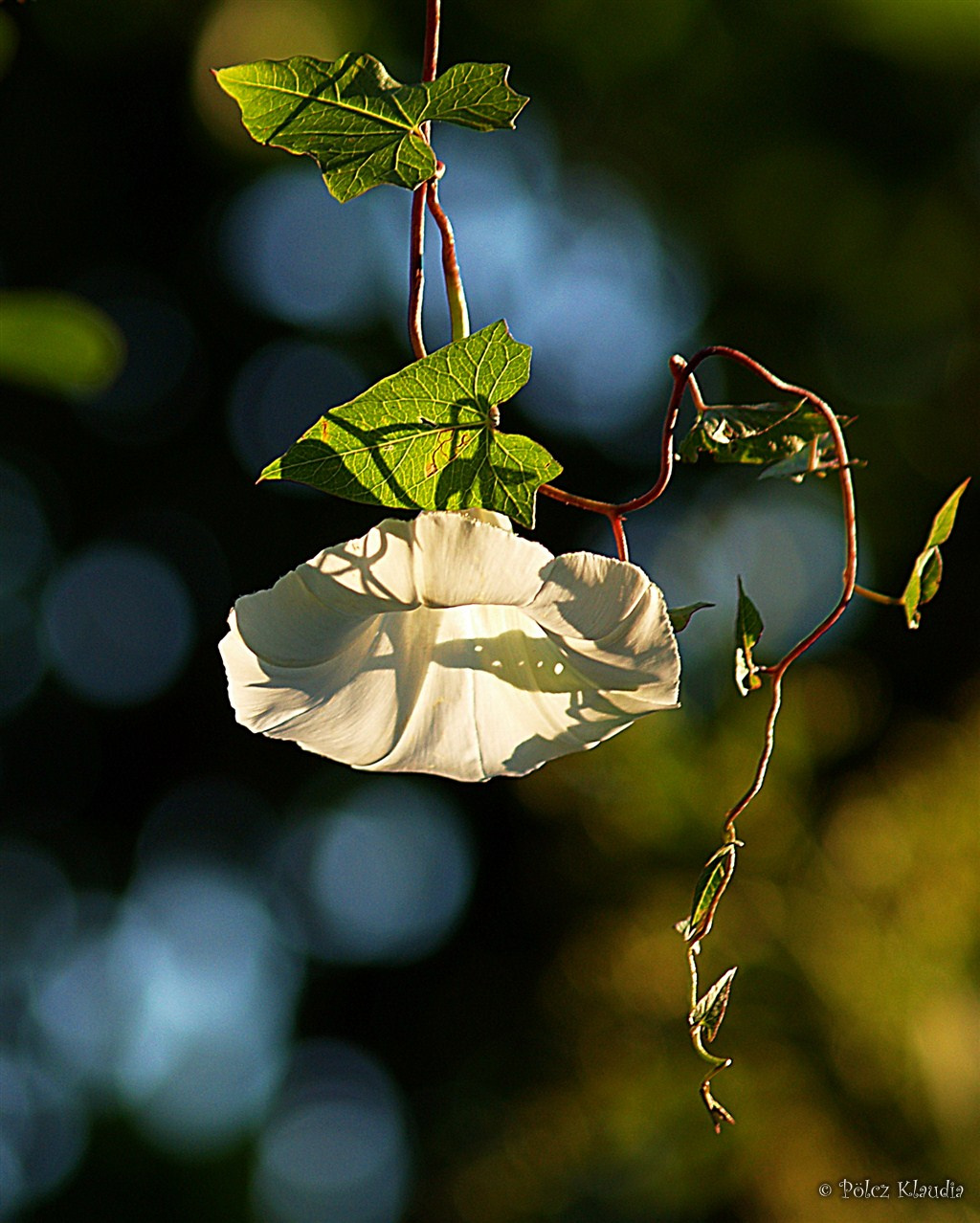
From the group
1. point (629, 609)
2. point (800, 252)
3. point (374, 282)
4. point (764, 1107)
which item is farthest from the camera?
point (374, 282)

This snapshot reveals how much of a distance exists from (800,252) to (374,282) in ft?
3.68

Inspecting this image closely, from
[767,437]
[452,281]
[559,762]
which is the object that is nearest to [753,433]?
[767,437]

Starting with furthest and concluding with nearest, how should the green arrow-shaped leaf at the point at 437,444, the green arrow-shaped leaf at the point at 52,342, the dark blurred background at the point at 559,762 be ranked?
the dark blurred background at the point at 559,762, the green arrow-shaped leaf at the point at 52,342, the green arrow-shaped leaf at the point at 437,444

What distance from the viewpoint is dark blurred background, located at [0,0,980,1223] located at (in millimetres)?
1884

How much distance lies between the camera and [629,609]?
1.08ft

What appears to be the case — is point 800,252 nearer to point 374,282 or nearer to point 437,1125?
point 374,282

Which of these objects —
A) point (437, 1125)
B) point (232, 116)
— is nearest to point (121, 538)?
point (232, 116)

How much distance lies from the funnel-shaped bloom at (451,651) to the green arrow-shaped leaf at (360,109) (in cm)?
11

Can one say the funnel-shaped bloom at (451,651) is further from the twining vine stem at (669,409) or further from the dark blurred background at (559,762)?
the dark blurred background at (559,762)

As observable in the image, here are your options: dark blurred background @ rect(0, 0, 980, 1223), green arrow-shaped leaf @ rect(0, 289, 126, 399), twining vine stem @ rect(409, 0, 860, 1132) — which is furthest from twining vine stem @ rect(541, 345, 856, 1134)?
dark blurred background @ rect(0, 0, 980, 1223)

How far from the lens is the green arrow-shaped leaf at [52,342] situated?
58cm

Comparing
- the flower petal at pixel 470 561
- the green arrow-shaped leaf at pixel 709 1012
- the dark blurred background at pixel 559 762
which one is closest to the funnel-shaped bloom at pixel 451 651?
the flower petal at pixel 470 561

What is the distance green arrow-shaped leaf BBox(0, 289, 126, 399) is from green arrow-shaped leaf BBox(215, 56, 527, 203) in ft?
0.88

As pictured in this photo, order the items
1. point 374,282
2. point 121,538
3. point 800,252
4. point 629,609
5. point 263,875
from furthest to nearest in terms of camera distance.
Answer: point 263,875 → point 121,538 → point 374,282 → point 800,252 → point 629,609
